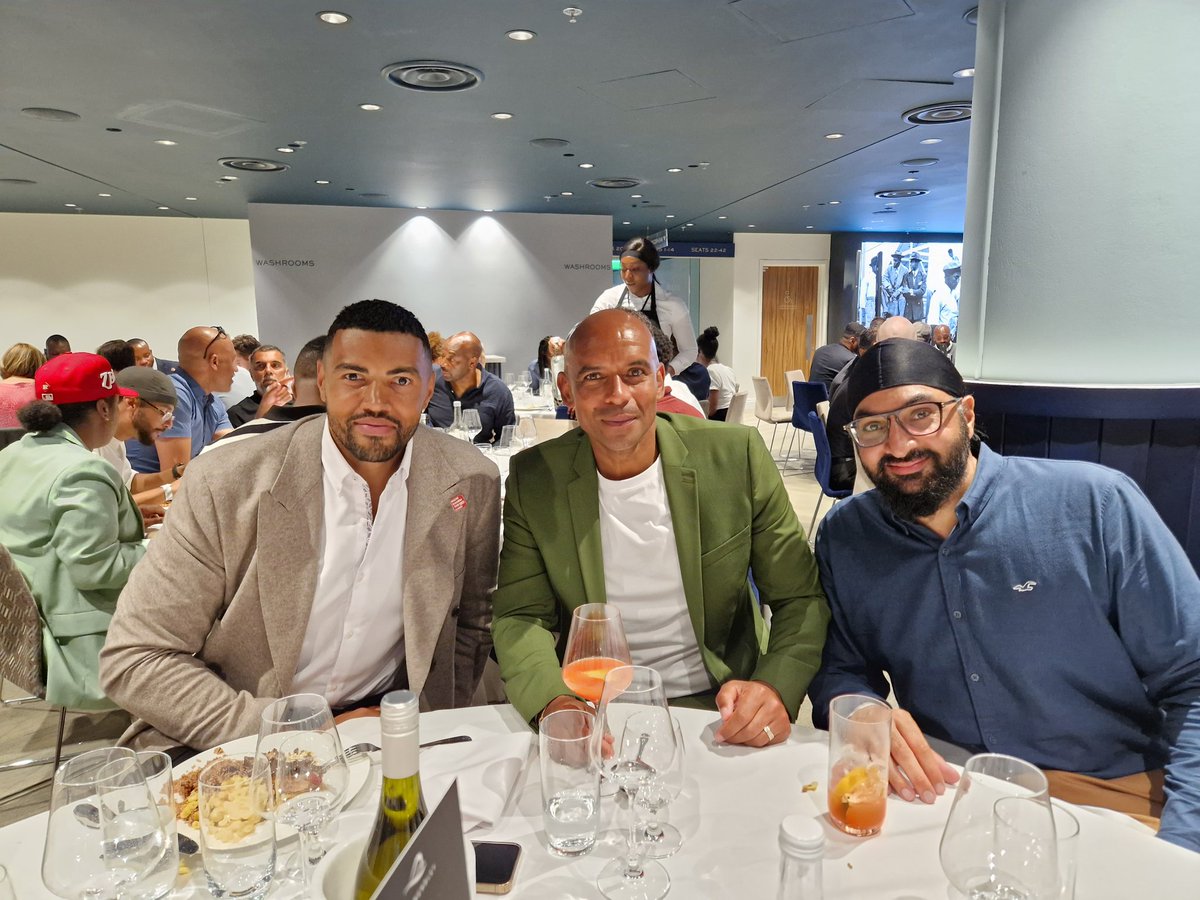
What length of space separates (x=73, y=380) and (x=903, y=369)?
2858 mm

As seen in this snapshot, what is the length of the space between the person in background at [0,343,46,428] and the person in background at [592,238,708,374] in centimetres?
423

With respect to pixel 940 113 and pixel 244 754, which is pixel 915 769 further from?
pixel 940 113

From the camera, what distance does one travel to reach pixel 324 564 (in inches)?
69.2

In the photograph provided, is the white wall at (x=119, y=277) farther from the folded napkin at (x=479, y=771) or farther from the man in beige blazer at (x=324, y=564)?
the folded napkin at (x=479, y=771)

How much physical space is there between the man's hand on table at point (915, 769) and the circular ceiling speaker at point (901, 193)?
1075cm

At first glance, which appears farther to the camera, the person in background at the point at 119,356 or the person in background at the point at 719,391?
the person in background at the point at 719,391

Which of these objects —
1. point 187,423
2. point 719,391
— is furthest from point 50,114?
point 719,391

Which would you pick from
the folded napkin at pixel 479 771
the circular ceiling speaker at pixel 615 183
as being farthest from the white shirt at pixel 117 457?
the circular ceiling speaker at pixel 615 183

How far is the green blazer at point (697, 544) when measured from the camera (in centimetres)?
180

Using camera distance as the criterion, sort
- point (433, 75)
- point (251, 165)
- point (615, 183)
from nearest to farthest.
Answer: point (433, 75) < point (251, 165) < point (615, 183)

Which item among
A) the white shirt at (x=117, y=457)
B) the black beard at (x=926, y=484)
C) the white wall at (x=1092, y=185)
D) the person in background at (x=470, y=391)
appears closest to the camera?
the black beard at (x=926, y=484)

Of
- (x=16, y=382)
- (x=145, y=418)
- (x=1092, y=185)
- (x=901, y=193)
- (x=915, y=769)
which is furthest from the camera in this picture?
(x=901, y=193)

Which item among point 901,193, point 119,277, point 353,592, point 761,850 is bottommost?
point 761,850

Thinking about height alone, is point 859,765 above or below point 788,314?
below
